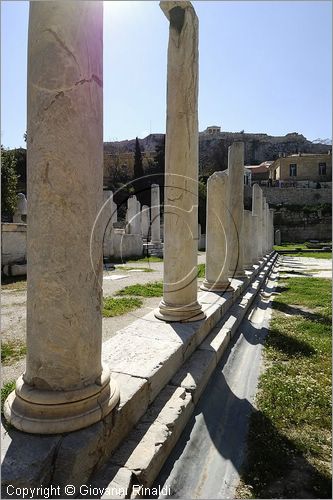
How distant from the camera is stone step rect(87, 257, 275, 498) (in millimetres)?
2168

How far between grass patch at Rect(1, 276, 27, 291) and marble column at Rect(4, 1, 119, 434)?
8.28 metres

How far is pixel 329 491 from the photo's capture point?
7.72 feet

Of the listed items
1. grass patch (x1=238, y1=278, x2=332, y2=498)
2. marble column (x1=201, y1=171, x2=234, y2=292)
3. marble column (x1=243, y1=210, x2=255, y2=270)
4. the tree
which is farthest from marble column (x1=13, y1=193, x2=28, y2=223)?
grass patch (x1=238, y1=278, x2=332, y2=498)

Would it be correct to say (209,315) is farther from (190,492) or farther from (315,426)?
(190,492)

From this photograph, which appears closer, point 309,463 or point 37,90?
point 37,90

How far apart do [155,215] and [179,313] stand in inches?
1030

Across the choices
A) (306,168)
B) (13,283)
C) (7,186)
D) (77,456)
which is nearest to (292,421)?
(77,456)

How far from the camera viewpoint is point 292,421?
316 centimetres

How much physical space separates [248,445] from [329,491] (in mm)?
677

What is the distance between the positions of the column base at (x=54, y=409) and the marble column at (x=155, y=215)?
77.4ft

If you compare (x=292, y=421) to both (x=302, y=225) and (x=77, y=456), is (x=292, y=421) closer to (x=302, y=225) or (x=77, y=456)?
(x=77, y=456)

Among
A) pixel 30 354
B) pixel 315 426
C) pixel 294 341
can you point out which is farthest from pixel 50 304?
pixel 294 341

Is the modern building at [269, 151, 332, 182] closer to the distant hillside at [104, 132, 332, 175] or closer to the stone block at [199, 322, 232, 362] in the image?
the distant hillside at [104, 132, 332, 175]

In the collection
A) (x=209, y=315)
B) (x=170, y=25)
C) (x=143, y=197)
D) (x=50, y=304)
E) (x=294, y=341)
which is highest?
(x=143, y=197)
